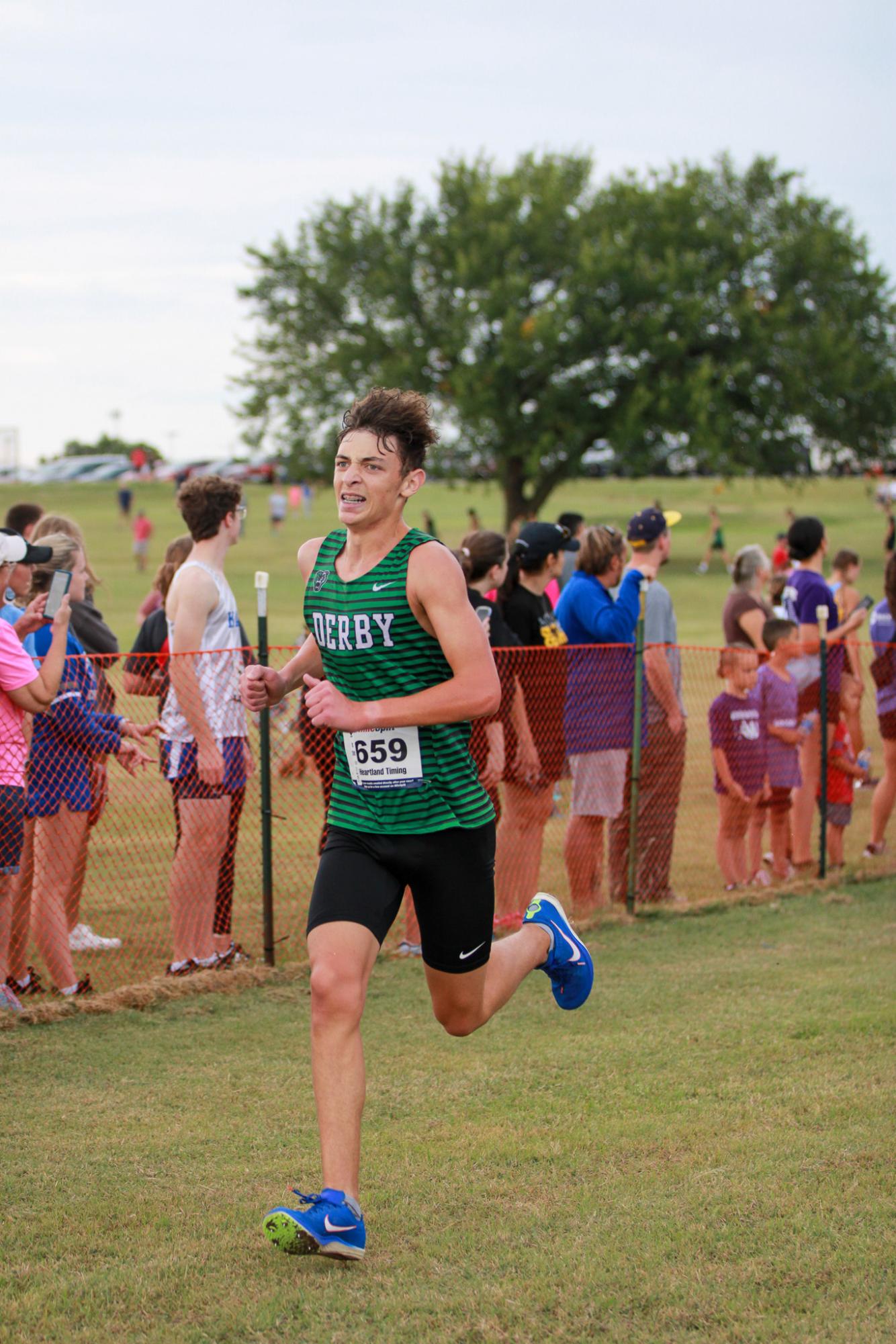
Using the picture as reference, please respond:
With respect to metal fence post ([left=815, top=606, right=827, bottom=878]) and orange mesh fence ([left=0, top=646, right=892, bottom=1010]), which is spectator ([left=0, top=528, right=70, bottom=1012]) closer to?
orange mesh fence ([left=0, top=646, right=892, bottom=1010])

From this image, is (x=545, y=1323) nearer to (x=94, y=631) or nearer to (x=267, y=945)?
(x=267, y=945)

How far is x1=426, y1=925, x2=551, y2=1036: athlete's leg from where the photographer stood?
3.93m

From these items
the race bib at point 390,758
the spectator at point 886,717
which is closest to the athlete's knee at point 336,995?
the race bib at point 390,758

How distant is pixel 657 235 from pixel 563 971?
141 feet

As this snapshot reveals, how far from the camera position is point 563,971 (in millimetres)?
4688

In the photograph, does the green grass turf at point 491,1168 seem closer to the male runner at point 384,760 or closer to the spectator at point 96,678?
the male runner at point 384,760

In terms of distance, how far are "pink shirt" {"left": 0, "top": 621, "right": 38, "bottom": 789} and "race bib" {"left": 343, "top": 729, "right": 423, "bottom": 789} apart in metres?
2.31

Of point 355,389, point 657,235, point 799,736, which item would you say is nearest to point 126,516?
point 355,389

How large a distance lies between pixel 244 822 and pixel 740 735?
312 centimetres

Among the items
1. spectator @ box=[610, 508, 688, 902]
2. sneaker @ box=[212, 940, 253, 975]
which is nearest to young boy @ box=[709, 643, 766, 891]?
spectator @ box=[610, 508, 688, 902]

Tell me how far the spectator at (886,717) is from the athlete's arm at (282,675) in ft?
19.1

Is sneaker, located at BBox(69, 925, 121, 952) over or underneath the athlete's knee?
underneath

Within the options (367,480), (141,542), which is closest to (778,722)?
(367,480)

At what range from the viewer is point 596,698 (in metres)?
7.68
